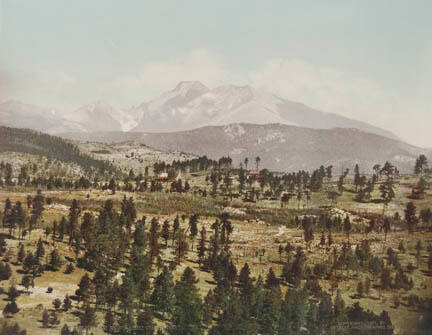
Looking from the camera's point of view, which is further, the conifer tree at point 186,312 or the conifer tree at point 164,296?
the conifer tree at point 164,296

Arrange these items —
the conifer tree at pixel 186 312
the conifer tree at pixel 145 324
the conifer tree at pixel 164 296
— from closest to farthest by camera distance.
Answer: the conifer tree at pixel 145 324, the conifer tree at pixel 186 312, the conifer tree at pixel 164 296

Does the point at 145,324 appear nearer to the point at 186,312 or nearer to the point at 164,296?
the point at 186,312

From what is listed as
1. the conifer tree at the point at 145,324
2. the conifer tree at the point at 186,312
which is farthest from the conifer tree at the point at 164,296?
the conifer tree at the point at 145,324

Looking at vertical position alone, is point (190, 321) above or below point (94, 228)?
below

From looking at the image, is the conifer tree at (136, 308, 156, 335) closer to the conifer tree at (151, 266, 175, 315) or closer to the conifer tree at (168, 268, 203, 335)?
the conifer tree at (168, 268, 203, 335)

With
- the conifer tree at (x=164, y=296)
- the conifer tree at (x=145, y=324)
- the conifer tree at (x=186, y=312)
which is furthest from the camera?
the conifer tree at (x=164, y=296)

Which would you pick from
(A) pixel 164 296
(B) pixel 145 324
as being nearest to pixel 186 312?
(A) pixel 164 296

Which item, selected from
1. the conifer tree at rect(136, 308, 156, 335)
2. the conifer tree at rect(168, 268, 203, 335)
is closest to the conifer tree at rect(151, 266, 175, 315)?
the conifer tree at rect(168, 268, 203, 335)

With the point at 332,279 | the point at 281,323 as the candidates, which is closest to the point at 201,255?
the point at 332,279

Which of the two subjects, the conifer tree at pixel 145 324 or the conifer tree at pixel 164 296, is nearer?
the conifer tree at pixel 145 324

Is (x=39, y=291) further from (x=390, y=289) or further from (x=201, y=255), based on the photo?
(x=390, y=289)

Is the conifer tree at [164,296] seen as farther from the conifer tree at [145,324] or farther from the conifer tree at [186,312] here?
the conifer tree at [145,324]
